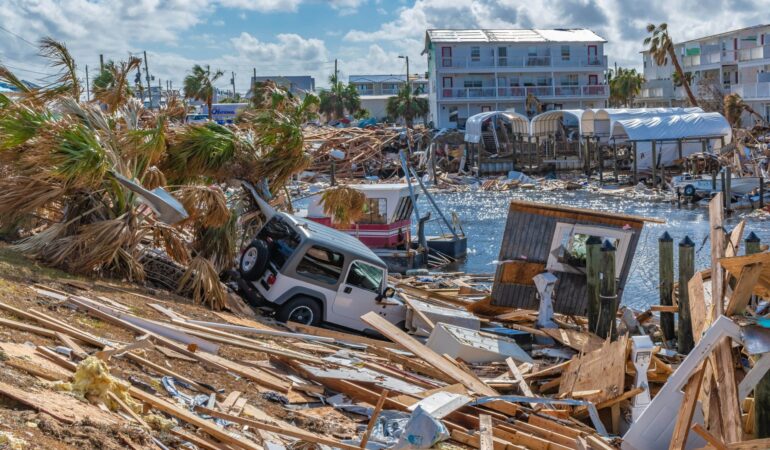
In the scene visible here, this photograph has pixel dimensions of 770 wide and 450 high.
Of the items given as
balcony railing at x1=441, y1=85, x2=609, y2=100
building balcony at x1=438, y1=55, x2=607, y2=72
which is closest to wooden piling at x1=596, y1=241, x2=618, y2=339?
balcony railing at x1=441, y1=85, x2=609, y2=100

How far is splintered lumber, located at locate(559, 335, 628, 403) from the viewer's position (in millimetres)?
11086

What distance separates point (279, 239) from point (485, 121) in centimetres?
5742

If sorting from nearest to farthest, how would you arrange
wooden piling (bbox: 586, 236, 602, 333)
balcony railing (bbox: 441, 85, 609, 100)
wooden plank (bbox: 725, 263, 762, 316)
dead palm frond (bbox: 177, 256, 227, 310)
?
1. wooden plank (bbox: 725, 263, 762, 316)
2. dead palm frond (bbox: 177, 256, 227, 310)
3. wooden piling (bbox: 586, 236, 602, 333)
4. balcony railing (bbox: 441, 85, 609, 100)

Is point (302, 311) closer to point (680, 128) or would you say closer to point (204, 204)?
point (204, 204)

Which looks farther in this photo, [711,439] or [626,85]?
[626,85]

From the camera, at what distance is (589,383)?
11.6 meters

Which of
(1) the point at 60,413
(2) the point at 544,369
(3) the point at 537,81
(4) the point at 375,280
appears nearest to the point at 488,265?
(4) the point at 375,280

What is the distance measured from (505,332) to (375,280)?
88.7 inches

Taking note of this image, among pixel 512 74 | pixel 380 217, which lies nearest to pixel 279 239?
pixel 380 217

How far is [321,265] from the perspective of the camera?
49.4 ft

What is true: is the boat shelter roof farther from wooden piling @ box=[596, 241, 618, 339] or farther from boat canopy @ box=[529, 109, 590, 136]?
wooden piling @ box=[596, 241, 618, 339]

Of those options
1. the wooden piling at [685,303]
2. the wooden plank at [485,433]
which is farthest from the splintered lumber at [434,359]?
the wooden piling at [685,303]

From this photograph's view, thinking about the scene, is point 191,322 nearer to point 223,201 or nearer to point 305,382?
point 305,382

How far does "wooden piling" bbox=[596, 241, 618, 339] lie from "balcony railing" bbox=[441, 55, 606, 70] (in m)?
71.3
